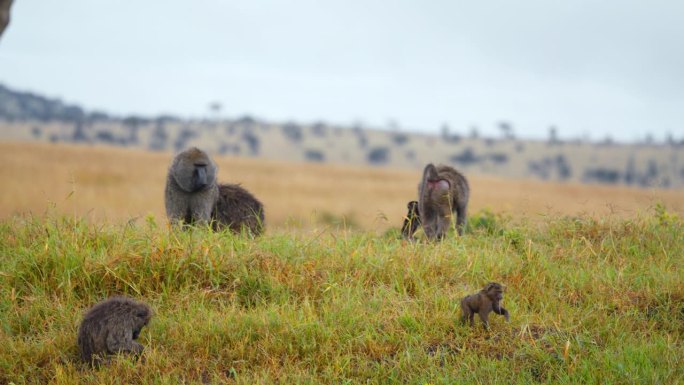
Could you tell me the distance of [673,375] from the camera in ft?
14.6

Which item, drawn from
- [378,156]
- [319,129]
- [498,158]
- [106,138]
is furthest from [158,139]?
[498,158]

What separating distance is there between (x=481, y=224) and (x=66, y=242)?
4791 mm

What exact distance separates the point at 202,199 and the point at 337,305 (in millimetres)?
2847

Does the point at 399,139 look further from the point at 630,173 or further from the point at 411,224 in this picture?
the point at 411,224

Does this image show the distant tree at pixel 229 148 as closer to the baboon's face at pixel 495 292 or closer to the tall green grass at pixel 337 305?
the tall green grass at pixel 337 305

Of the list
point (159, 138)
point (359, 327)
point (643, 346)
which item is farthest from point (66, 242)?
point (159, 138)

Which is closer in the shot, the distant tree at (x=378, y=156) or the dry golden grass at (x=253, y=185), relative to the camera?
the dry golden grass at (x=253, y=185)

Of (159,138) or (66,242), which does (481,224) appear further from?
(159,138)

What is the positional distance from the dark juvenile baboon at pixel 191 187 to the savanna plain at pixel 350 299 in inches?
13.8

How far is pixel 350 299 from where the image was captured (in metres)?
5.49

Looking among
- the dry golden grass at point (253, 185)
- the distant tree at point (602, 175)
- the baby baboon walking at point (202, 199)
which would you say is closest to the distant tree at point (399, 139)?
the distant tree at point (602, 175)

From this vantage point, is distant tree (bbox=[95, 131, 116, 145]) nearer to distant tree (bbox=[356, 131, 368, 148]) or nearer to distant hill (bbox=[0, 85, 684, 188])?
distant hill (bbox=[0, 85, 684, 188])

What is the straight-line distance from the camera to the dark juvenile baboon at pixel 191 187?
24.9 feet

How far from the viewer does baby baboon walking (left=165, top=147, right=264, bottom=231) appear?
761cm
